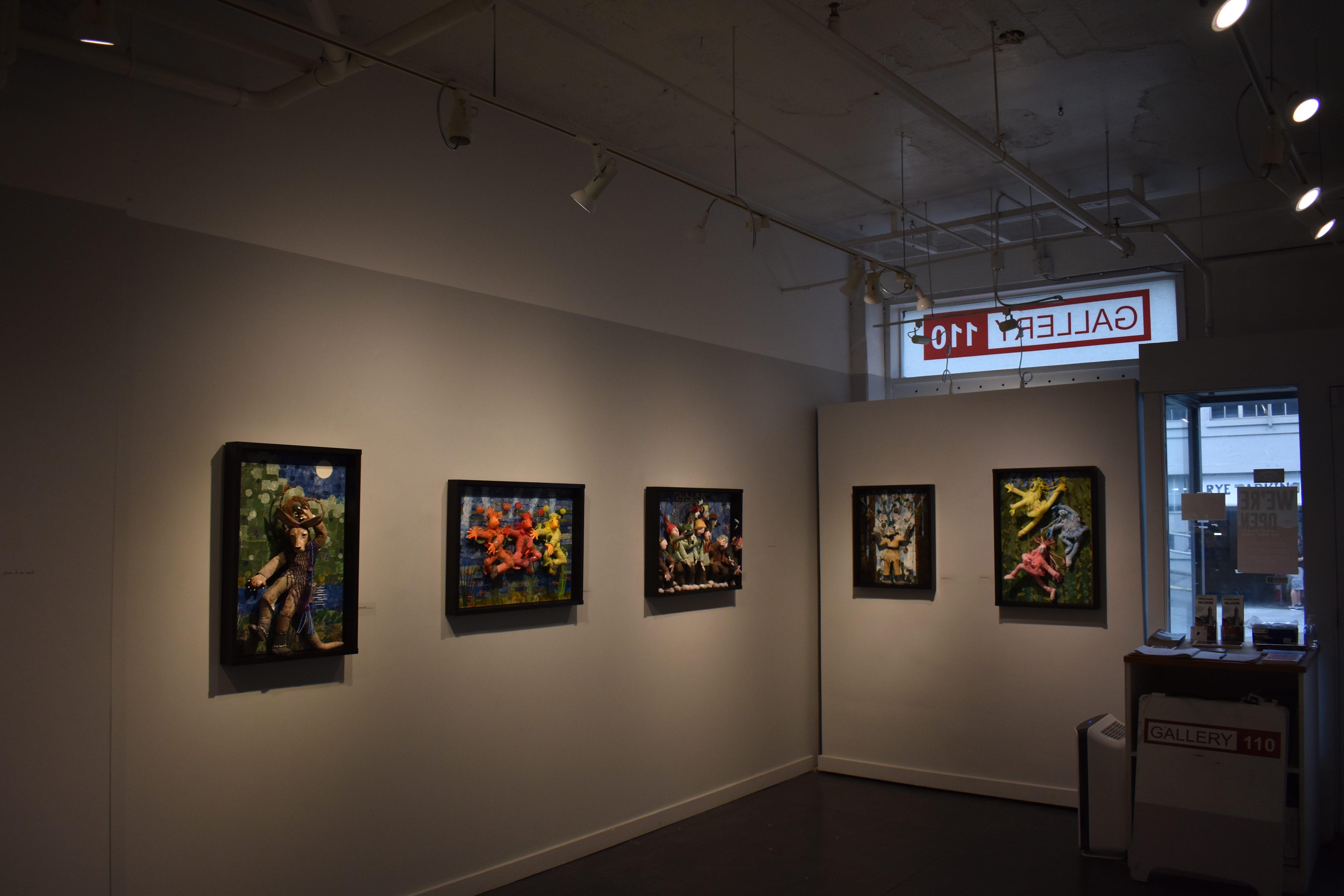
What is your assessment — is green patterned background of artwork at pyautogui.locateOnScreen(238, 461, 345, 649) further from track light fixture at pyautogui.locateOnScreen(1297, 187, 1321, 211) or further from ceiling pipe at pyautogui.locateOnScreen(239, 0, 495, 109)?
track light fixture at pyautogui.locateOnScreen(1297, 187, 1321, 211)

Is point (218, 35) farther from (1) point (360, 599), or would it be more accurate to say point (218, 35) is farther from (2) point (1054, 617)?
(2) point (1054, 617)

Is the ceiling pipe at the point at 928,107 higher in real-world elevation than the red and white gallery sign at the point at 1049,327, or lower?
higher

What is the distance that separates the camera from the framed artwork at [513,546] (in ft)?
14.9

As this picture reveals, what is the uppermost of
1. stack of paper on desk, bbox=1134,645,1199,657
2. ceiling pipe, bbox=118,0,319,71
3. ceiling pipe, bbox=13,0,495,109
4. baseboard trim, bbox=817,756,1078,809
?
ceiling pipe, bbox=118,0,319,71

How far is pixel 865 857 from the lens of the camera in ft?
16.7

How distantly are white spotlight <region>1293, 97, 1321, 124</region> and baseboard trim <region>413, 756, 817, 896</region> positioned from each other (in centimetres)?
462

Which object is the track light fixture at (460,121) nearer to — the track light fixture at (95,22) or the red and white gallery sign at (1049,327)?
the track light fixture at (95,22)

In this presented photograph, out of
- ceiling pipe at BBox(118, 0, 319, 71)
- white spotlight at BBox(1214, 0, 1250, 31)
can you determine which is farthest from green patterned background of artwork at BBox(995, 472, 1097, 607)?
ceiling pipe at BBox(118, 0, 319, 71)

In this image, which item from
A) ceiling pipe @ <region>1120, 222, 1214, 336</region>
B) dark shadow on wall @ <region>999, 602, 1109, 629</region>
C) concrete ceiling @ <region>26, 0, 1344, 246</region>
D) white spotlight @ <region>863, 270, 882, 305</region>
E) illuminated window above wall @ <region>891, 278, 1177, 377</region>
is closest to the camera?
concrete ceiling @ <region>26, 0, 1344, 246</region>

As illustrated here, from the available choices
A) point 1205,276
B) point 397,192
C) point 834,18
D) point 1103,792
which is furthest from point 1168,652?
point 397,192

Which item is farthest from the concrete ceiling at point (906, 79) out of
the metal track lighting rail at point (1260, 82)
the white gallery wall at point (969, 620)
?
the white gallery wall at point (969, 620)

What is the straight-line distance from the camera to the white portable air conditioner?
4.95 meters

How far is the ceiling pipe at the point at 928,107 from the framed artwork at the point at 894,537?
2010mm

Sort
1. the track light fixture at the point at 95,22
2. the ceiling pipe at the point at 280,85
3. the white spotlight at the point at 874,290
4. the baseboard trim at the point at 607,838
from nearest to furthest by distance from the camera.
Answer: the track light fixture at the point at 95,22 < the ceiling pipe at the point at 280,85 < the baseboard trim at the point at 607,838 < the white spotlight at the point at 874,290
